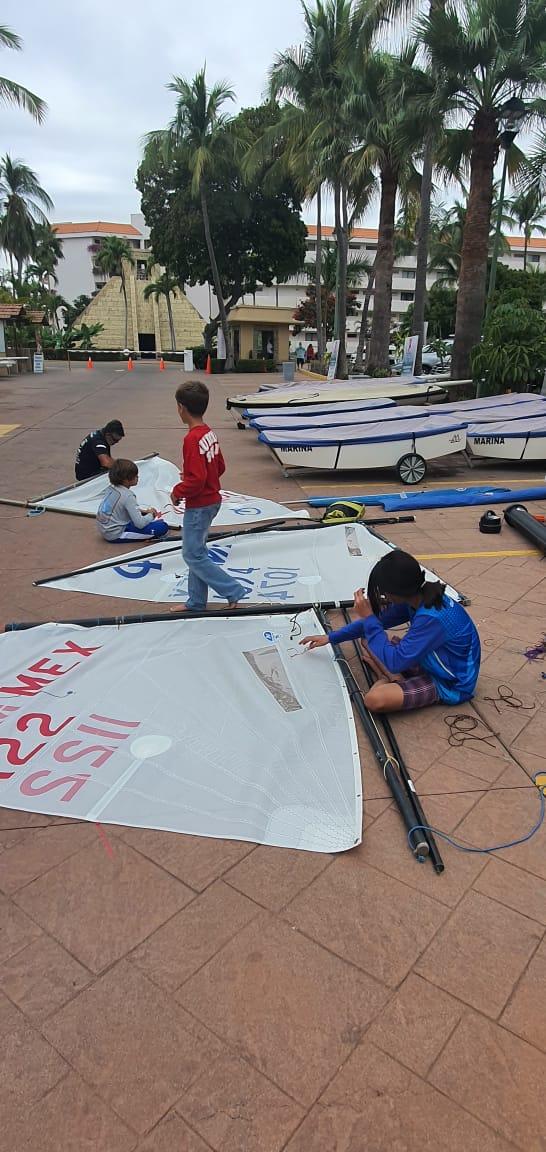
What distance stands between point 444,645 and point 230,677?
1214 mm

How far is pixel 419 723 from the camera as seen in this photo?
11.9ft

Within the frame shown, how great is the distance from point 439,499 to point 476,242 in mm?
10247

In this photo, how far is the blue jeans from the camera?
4.79 meters

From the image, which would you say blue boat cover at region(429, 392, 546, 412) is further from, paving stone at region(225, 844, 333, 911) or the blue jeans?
paving stone at region(225, 844, 333, 911)

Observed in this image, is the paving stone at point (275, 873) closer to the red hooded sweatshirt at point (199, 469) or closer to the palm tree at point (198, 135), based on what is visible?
the red hooded sweatshirt at point (199, 469)

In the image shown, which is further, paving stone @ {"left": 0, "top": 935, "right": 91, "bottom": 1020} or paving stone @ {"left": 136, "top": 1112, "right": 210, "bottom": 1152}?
paving stone @ {"left": 0, "top": 935, "right": 91, "bottom": 1020}

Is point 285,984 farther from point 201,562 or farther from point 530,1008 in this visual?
point 201,562

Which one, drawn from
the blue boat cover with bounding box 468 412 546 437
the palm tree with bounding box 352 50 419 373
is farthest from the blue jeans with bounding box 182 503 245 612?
the palm tree with bounding box 352 50 419 373

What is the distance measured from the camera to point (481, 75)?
14461mm

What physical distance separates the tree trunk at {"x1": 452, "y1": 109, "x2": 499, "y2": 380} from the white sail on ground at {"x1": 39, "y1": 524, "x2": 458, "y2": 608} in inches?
468

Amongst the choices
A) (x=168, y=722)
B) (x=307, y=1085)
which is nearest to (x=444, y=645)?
(x=168, y=722)

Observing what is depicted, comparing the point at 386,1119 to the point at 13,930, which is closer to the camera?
the point at 386,1119

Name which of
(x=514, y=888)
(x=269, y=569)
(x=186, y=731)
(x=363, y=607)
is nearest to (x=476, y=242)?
(x=269, y=569)

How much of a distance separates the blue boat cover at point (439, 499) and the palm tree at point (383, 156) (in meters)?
12.9
